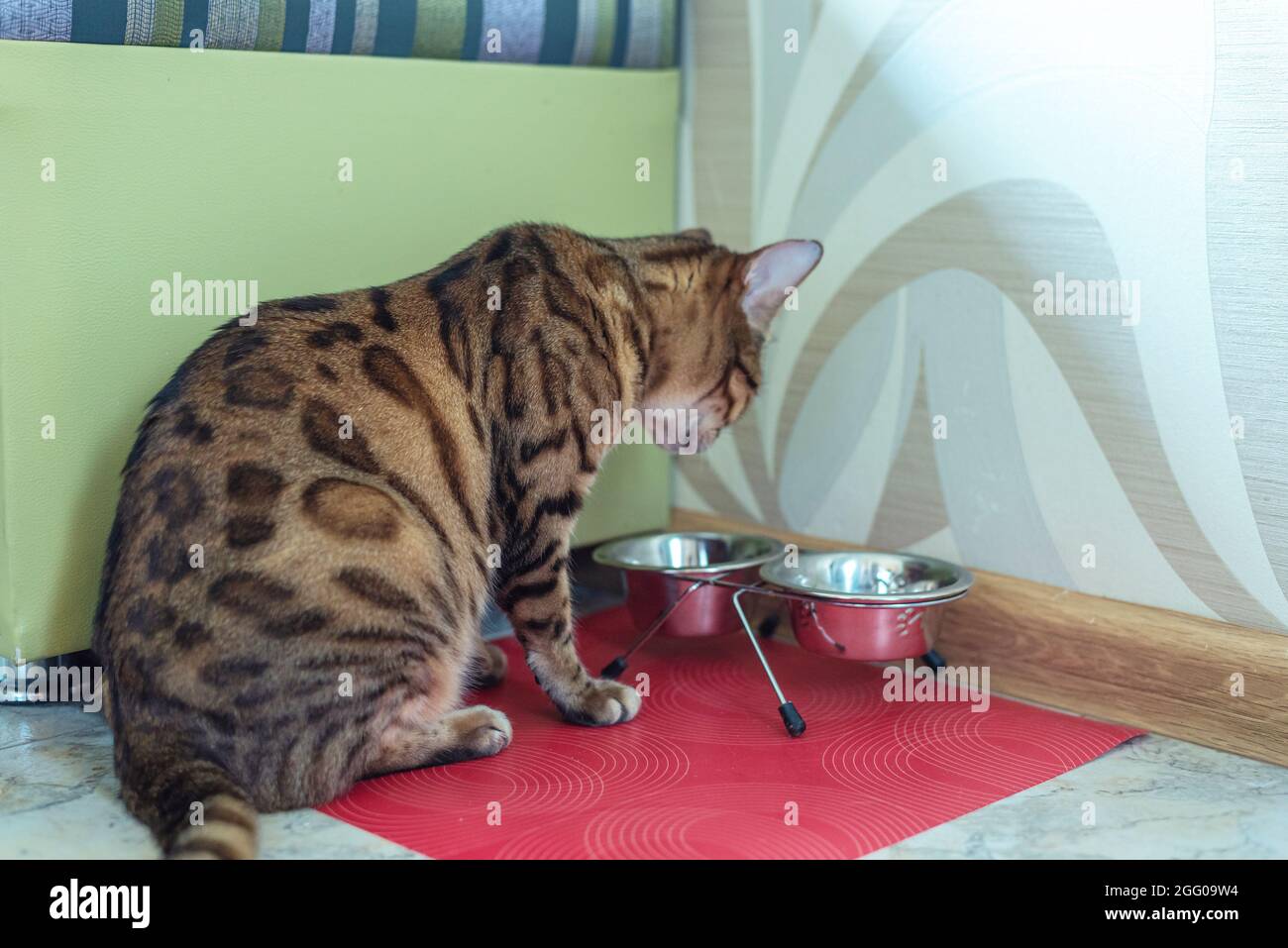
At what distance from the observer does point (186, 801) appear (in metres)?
1.76

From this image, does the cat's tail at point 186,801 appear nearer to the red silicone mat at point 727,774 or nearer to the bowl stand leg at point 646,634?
the red silicone mat at point 727,774

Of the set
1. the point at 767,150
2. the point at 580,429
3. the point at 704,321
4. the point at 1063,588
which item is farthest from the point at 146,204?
the point at 1063,588

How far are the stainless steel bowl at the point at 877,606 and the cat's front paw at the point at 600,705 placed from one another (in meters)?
0.33

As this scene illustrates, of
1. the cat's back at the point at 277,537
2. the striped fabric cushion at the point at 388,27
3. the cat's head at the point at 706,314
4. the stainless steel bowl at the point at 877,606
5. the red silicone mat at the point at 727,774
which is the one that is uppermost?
the striped fabric cushion at the point at 388,27

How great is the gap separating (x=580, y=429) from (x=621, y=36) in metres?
1.01

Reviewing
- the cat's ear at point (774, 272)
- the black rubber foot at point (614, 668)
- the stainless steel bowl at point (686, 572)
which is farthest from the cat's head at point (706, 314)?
the black rubber foot at point (614, 668)

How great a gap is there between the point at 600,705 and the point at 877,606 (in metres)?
0.49

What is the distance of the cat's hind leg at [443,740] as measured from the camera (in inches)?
79.3

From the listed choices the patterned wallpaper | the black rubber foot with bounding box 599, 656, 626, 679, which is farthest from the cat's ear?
the black rubber foot with bounding box 599, 656, 626, 679

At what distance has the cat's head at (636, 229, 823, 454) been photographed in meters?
2.28

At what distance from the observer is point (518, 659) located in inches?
104

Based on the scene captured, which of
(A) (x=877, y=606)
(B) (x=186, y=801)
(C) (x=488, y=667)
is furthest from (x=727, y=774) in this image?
(B) (x=186, y=801)

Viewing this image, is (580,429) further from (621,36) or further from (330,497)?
(621,36)
